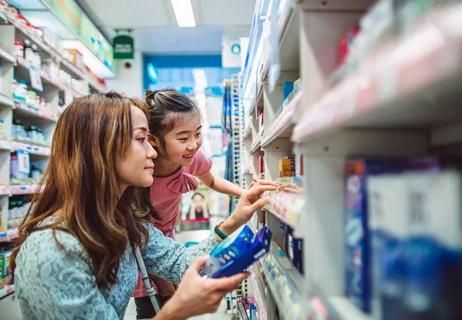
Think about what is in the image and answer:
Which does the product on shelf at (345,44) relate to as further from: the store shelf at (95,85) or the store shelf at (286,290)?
the store shelf at (95,85)

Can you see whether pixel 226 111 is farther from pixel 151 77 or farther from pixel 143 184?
pixel 151 77

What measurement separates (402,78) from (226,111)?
10.2 ft

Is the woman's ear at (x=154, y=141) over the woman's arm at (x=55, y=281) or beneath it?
over

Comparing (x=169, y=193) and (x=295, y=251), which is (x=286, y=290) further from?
(x=169, y=193)

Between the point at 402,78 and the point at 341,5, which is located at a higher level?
the point at 341,5

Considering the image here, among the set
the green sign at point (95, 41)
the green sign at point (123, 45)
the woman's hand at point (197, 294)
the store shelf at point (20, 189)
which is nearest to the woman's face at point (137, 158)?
the woman's hand at point (197, 294)

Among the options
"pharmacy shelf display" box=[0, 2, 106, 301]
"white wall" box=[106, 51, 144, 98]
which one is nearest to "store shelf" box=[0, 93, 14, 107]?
"pharmacy shelf display" box=[0, 2, 106, 301]

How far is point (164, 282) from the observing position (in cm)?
209

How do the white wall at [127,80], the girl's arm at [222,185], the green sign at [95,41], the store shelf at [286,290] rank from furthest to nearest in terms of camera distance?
the white wall at [127,80]
the green sign at [95,41]
the girl's arm at [222,185]
the store shelf at [286,290]

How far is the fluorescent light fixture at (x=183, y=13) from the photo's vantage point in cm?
477

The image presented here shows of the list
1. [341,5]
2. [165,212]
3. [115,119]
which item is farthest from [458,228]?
[165,212]

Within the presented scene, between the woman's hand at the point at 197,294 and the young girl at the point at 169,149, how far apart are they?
0.86 meters

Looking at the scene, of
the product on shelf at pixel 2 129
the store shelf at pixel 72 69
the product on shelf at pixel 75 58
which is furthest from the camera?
the product on shelf at pixel 75 58

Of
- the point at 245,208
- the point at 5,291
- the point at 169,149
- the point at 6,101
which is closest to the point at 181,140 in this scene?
the point at 169,149
